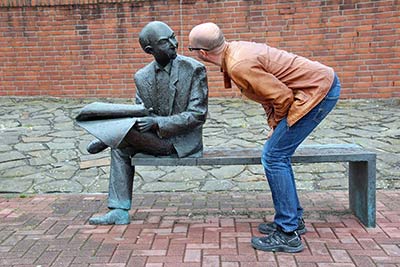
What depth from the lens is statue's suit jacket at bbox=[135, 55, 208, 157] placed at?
129 inches

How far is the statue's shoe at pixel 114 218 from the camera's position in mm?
3453

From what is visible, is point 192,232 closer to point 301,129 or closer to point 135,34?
point 301,129

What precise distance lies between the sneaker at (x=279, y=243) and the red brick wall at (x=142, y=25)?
5.91 meters

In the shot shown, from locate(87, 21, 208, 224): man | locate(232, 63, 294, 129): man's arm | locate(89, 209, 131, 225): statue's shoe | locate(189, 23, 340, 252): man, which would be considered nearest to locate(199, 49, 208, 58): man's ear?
locate(189, 23, 340, 252): man

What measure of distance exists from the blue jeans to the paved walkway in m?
1.55

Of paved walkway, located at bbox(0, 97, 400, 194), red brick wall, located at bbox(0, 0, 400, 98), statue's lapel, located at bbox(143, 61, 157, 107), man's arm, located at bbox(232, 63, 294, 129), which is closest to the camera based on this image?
man's arm, located at bbox(232, 63, 294, 129)

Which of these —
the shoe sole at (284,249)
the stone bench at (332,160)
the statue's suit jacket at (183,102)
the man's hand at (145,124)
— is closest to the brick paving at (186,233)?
the shoe sole at (284,249)

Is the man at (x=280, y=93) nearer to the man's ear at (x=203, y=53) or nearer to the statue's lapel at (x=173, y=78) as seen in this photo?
the man's ear at (x=203, y=53)

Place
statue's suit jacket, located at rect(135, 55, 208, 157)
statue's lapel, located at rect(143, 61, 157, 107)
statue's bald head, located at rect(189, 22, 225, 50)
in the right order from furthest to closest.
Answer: statue's lapel, located at rect(143, 61, 157, 107) → statue's suit jacket, located at rect(135, 55, 208, 157) → statue's bald head, located at rect(189, 22, 225, 50)

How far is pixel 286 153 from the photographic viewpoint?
2.90 meters

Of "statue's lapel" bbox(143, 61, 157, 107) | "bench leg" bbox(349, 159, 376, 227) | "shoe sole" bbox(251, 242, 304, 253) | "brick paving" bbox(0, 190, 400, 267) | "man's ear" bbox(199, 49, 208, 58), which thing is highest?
"man's ear" bbox(199, 49, 208, 58)

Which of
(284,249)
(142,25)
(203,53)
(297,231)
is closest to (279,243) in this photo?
(284,249)

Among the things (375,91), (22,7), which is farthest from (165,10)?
(375,91)

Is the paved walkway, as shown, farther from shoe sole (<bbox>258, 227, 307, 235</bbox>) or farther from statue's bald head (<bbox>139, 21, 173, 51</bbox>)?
statue's bald head (<bbox>139, 21, 173, 51</bbox>)
